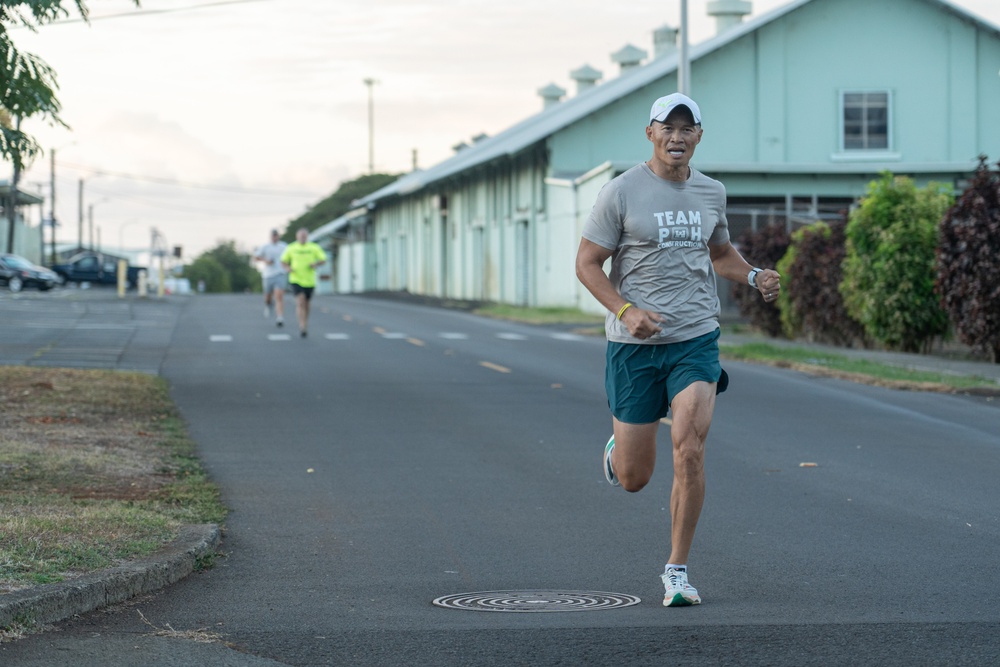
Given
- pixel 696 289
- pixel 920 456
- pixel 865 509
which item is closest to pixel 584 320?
pixel 920 456

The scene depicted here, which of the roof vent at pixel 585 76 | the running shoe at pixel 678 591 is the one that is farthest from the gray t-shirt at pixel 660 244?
the roof vent at pixel 585 76

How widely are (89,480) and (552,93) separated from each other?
6427 cm

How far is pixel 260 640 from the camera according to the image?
520 centimetres

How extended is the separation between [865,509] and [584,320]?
943 inches

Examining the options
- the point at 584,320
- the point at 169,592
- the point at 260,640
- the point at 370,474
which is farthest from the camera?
the point at 584,320

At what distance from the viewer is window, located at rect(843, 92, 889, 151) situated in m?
38.8

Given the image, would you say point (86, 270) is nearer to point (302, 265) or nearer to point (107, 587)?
point (302, 265)

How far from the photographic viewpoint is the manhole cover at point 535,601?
18.8 feet

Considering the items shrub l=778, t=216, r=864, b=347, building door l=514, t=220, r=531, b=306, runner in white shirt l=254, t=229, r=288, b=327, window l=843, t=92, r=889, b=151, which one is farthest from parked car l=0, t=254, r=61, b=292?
shrub l=778, t=216, r=864, b=347

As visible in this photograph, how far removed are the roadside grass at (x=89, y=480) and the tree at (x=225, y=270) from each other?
13530 centimetres

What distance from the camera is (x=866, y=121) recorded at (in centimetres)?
3906

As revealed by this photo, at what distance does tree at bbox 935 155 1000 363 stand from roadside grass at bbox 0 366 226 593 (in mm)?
9658

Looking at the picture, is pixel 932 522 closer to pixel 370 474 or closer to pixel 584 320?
pixel 370 474

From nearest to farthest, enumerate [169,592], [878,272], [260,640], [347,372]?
[260,640], [169,592], [347,372], [878,272]
